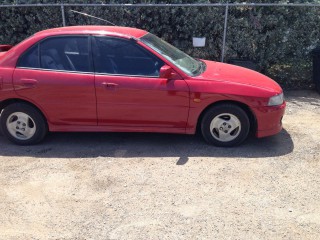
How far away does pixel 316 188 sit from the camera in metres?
4.46

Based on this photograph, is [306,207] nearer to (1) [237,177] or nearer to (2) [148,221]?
(1) [237,177]

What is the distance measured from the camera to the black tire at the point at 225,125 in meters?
5.32

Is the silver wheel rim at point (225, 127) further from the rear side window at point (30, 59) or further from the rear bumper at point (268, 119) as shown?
the rear side window at point (30, 59)

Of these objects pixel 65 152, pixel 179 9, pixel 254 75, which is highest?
pixel 179 9

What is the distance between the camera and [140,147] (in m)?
5.61

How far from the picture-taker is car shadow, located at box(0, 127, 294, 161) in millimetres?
5359

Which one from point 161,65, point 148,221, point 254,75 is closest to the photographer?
point 148,221

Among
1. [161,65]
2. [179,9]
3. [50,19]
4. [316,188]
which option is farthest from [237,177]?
[50,19]

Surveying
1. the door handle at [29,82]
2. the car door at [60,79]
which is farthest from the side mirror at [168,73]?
the door handle at [29,82]

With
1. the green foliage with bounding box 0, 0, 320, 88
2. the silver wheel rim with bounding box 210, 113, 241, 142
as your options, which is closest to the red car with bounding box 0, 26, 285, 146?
the silver wheel rim with bounding box 210, 113, 241, 142

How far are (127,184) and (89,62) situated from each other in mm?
1790

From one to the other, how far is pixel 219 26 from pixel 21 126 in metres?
4.68

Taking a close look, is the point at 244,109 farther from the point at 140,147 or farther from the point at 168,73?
the point at 140,147

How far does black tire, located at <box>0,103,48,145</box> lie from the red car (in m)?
0.01
